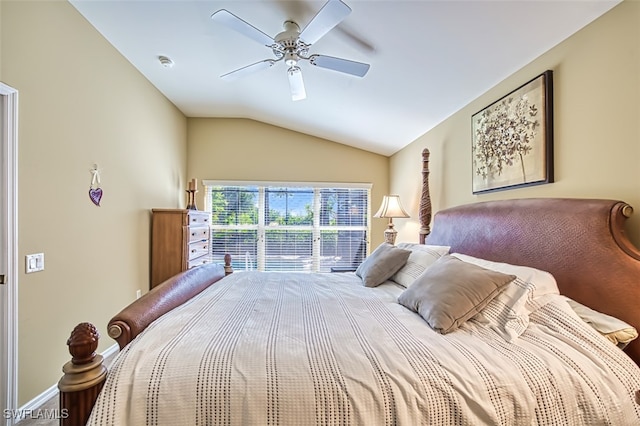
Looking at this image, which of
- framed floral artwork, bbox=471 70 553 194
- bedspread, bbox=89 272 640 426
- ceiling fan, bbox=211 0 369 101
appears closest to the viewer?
bedspread, bbox=89 272 640 426

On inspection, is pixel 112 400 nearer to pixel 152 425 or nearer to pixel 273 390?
pixel 152 425

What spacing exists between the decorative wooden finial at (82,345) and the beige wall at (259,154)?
399 cm

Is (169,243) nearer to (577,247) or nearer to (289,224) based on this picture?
(289,224)

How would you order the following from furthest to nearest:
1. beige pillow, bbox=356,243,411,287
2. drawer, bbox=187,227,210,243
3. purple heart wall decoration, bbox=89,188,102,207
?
drawer, bbox=187,227,210,243
purple heart wall decoration, bbox=89,188,102,207
beige pillow, bbox=356,243,411,287

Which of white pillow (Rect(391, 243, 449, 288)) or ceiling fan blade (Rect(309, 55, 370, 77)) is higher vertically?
ceiling fan blade (Rect(309, 55, 370, 77))

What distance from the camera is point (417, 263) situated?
2359mm

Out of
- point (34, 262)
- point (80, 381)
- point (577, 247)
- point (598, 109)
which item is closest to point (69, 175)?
point (34, 262)

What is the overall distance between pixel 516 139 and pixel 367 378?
1.96 metres

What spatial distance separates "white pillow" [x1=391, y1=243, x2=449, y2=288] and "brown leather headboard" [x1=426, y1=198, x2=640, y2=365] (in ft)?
1.04

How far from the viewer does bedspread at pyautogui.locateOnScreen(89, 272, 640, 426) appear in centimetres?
101

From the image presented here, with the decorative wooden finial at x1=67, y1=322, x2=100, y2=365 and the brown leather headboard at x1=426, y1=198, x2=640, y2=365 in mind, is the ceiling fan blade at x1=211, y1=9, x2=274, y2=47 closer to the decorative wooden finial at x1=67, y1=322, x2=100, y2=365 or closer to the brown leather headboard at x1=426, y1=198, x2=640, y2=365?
the decorative wooden finial at x1=67, y1=322, x2=100, y2=365

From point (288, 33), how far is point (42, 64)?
64.8 inches

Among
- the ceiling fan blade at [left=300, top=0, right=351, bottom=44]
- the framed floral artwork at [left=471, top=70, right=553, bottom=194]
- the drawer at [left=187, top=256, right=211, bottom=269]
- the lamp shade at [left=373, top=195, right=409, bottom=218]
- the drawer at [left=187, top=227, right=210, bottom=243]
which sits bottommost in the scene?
the drawer at [left=187, top=256, right=211, bottom=269]

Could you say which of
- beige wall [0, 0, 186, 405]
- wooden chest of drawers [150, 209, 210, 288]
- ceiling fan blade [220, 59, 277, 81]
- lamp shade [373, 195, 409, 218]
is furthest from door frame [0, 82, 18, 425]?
lamp shade [373, 195, 409, 218]
